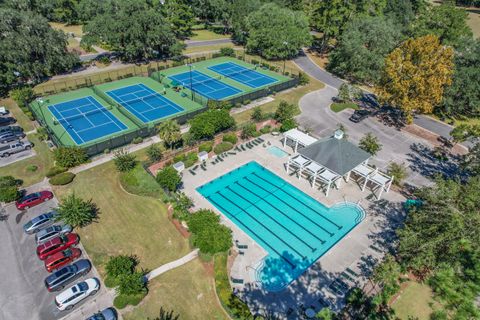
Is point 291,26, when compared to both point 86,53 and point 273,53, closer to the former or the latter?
point 273,53

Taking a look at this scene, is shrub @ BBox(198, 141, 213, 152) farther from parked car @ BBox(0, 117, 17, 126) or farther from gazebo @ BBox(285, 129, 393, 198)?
parked car @ BBox(0, 117, 17, 126)

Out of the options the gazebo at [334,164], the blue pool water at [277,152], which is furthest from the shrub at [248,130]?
the gazebo at [334,164]

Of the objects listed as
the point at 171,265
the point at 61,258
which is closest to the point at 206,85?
the point at 171,265

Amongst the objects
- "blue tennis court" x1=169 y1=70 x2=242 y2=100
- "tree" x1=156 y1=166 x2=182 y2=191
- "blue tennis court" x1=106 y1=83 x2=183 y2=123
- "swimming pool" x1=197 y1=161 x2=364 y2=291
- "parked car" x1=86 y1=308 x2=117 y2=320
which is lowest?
"swimming pool" x1=197 y1=161 x2=364 y2=291

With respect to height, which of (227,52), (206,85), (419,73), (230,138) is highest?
(419,73)

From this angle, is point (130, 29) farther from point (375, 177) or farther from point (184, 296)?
point (184, 296)

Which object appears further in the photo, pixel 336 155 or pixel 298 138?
pixel 298 138

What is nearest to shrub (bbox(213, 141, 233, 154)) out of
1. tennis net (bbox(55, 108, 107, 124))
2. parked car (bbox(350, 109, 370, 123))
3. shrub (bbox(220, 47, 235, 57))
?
parked car (bbox(350, 109, 370, 123))
